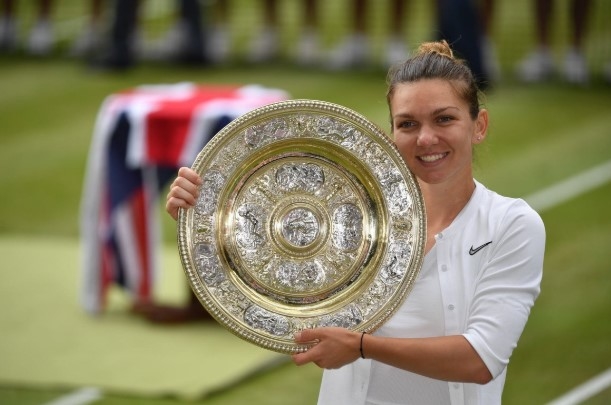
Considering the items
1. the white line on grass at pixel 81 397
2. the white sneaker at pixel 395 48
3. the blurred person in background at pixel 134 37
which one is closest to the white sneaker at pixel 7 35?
the blurred person in background at pixel 134 37

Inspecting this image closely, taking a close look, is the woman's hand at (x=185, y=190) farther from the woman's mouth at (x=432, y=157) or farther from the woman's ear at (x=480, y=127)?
the woman's ear at (x=480, y=127)

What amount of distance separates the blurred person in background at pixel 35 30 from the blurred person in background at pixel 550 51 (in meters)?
4.51

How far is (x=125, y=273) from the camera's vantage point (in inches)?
273

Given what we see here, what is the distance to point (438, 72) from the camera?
2.71m

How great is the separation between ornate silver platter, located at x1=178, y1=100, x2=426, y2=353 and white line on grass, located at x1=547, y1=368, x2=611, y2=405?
2.77 meters

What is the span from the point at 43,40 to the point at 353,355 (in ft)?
34.8

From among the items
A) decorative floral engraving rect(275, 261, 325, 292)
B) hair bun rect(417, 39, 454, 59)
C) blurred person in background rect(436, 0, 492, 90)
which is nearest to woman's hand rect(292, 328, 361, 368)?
decorative floral engraving rect(275, 261, 325, 292)

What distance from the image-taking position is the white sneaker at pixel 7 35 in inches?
500

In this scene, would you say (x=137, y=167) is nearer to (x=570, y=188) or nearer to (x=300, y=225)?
(x=570, y=188)

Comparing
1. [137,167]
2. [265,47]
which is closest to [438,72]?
[137,167]

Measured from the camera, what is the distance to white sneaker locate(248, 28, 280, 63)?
12.3 m

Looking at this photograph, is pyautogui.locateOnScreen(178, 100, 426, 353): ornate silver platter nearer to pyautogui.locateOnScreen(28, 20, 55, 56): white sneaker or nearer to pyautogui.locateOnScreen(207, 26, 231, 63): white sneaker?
pyautogui.locateOnScreen(207, 26, 231, 63): white sneaker

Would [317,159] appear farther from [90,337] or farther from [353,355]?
[90,337]

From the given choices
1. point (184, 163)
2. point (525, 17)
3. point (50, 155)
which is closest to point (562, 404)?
point (184, 163)
